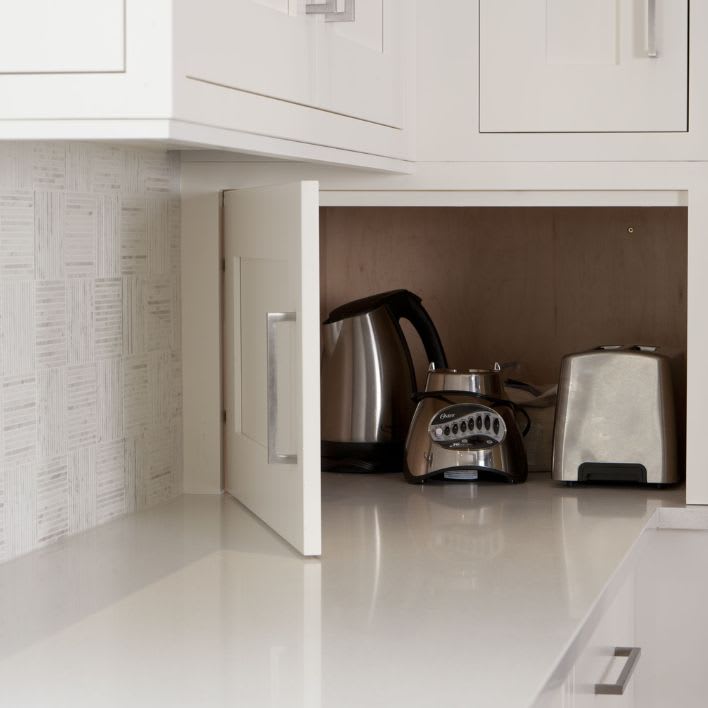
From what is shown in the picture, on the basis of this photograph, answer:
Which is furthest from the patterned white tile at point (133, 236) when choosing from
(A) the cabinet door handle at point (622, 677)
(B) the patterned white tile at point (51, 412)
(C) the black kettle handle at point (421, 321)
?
(A) the cabinet door handle at point (622, 677)

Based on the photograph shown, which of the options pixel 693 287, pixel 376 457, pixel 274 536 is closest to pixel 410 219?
pixel 376 457

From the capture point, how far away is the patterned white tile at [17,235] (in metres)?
1.43

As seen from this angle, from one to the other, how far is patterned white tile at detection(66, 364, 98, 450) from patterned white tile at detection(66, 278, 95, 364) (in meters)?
0.02

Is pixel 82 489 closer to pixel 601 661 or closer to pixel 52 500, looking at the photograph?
pixel 52 500

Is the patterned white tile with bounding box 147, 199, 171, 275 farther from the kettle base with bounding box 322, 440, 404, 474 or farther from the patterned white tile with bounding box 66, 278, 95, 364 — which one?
the kettle base with bounding box 322, 440, 404, 474

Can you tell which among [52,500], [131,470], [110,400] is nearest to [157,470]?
[131,470]

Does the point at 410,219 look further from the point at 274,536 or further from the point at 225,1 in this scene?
the point at 225,1

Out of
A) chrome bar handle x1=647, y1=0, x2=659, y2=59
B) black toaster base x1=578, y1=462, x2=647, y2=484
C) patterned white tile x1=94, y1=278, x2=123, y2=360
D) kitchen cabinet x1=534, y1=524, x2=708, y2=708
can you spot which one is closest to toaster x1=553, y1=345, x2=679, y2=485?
black toaster base x1=578, y1=462, x2=647, y2=484

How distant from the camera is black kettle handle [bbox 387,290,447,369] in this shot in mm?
1994

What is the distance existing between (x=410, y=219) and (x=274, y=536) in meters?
0.87

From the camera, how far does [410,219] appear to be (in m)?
2.29

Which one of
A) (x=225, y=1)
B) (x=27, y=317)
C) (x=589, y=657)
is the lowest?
(x=589, y=657)

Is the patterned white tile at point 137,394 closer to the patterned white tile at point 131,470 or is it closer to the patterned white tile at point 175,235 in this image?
the patterned white tile at point 131,470

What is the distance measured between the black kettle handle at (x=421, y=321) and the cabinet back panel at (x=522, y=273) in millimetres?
265
